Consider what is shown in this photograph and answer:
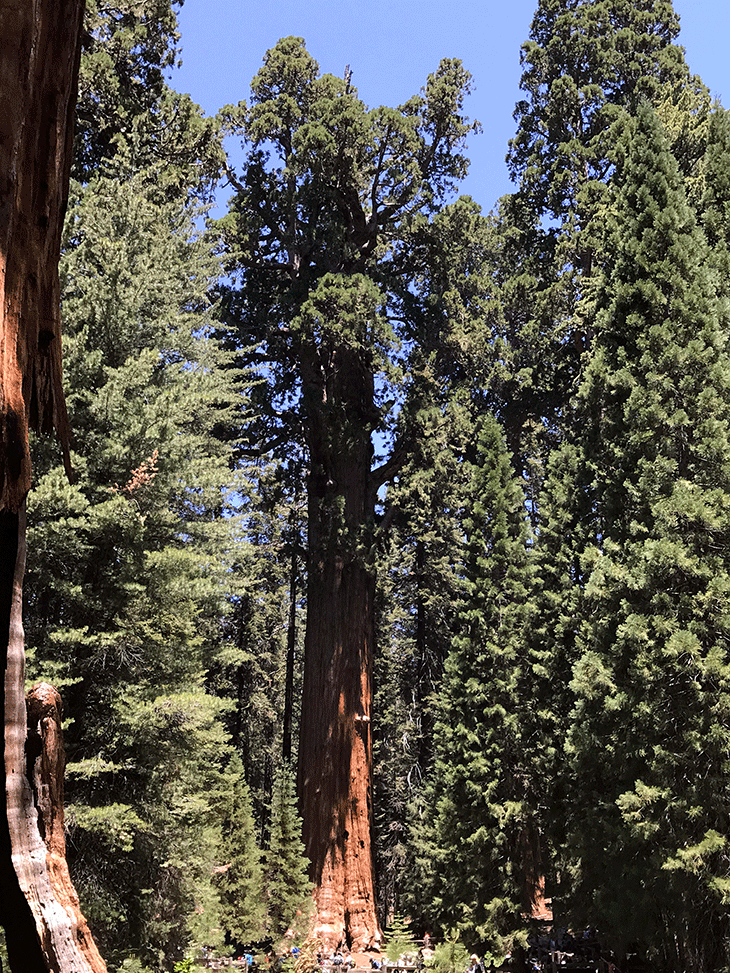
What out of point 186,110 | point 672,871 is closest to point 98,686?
point 672,871

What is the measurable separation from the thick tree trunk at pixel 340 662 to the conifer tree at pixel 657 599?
16.3 ft

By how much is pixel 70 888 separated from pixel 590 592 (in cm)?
1245

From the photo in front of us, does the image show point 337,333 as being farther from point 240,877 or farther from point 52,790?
point 52,790

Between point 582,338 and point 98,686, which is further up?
point 582,338

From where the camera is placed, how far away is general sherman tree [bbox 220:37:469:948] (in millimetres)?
19766

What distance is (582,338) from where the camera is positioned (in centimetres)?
2544

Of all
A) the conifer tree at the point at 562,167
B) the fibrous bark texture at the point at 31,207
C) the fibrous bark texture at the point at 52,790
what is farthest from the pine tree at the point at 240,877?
the fibrous bark texture at the point at 31,207

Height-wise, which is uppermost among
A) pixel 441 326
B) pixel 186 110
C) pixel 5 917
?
pixel 186 110

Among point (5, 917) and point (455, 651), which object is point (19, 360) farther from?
point (455, 651)

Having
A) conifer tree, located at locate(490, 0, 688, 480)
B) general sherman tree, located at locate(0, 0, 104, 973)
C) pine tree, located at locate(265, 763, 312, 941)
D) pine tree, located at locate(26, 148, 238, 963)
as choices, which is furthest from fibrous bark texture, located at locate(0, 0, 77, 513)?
conifer tree, located at locate(490, 0, 688, 480)

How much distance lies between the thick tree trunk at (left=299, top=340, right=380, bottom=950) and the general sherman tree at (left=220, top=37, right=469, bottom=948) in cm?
3

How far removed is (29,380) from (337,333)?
17.4 m

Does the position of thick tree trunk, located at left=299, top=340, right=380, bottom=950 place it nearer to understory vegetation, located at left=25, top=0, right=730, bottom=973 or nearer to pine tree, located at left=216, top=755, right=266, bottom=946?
understory vegetation, located at left=25, top=0, right=730, bottom=973

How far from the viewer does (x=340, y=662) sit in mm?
20531
